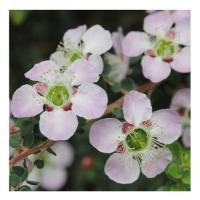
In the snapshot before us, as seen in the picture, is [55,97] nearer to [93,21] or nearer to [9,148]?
[9,148]

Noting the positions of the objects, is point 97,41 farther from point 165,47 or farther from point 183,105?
point 183,105

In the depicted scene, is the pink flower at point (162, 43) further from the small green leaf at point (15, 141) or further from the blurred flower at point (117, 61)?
the small green leaf at point (15, 141)

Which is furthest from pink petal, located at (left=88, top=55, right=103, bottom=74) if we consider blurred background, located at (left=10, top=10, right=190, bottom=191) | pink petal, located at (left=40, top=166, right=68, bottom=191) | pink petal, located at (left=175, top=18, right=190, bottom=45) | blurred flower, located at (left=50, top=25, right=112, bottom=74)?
pink petal, located at (left=40, top=166, right=68, bottom=191)

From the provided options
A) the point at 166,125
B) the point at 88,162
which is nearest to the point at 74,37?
the point at 166,125

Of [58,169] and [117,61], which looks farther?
[58,169]

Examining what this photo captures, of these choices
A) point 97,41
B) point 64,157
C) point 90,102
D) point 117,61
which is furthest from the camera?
point 64,157

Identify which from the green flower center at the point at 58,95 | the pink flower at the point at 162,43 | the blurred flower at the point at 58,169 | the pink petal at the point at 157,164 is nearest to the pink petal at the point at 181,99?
the pink flower at the point at 162,43
